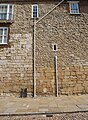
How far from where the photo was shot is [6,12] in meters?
12.1

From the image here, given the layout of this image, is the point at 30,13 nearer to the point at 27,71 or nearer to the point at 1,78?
the point at 27,71

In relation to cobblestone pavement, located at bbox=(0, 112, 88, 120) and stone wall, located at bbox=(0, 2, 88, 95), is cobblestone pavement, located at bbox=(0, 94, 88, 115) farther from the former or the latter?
stone wall, located at bbox=(0, 2, 88, 95)

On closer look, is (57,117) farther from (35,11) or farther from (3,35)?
(35,11)

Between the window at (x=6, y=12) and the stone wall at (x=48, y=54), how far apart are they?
1.90 feet

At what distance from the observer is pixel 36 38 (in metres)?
11.4

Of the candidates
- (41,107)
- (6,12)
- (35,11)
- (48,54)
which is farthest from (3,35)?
(41,107)

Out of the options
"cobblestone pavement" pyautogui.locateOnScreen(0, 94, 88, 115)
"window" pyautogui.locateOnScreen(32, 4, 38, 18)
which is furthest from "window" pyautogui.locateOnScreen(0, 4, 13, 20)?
"cobblestone pavement" pyautogui.locateOnScreen(0, 94, 88, 115)

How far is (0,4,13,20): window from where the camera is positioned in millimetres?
11961

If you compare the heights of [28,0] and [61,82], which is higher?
[28,0]

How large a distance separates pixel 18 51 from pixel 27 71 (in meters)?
2.00

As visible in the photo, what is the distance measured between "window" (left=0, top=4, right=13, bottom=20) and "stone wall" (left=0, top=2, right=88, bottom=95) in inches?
22.8

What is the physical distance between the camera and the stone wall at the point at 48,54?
10578 millimetres

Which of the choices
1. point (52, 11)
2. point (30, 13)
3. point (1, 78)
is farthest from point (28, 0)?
point (1, 78)

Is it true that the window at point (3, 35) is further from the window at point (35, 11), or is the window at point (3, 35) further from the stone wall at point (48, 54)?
the window at point (35, 11)
